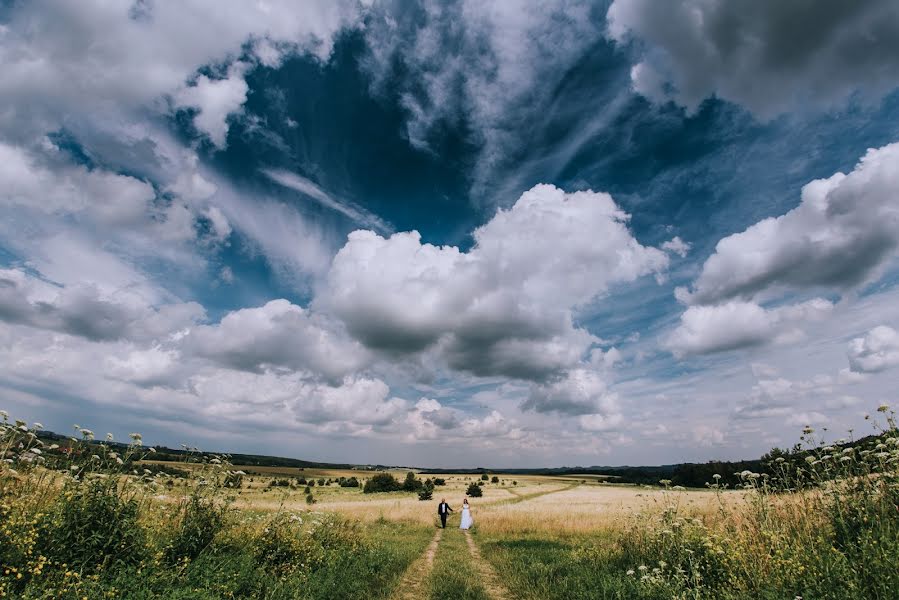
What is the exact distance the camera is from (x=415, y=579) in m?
11.5

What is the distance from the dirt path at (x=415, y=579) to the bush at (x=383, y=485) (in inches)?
2518

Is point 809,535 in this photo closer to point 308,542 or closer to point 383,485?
point 308,542

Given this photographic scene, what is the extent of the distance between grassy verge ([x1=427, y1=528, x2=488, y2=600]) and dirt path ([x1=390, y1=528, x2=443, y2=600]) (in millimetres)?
203

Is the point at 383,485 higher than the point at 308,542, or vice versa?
the point at 308,542

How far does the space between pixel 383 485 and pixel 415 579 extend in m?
71.7

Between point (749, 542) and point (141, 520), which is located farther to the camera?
point (749, 542)

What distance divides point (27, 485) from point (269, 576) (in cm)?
439

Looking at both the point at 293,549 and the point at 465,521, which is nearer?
→ the point at 293,549

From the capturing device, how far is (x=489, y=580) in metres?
11.4

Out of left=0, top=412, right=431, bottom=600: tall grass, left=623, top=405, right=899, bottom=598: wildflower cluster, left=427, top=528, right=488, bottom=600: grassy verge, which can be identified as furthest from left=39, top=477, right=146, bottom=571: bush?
left=623, top=405, right=899, bottom=598: wildflower cluster

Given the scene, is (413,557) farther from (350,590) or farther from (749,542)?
(749,542)

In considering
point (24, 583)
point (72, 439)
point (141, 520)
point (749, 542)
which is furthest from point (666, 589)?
point (72, 439)

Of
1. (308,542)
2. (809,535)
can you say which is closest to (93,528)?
(308,542)

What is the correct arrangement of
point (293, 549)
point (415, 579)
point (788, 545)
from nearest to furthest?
point (788, 545), point (293, 549), point (415, 579)
